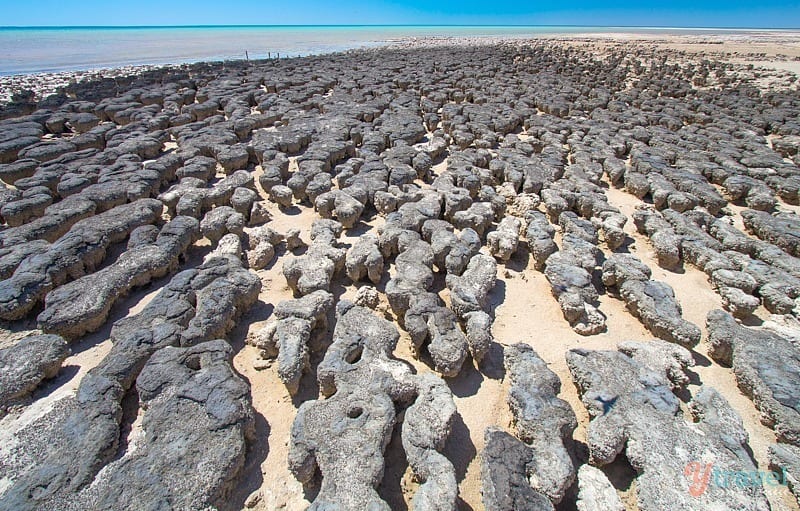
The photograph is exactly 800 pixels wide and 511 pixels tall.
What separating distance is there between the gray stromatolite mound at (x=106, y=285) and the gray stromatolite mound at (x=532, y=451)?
4.56 metres

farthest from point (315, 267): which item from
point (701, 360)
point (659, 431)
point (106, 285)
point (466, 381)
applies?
point (701, 360)

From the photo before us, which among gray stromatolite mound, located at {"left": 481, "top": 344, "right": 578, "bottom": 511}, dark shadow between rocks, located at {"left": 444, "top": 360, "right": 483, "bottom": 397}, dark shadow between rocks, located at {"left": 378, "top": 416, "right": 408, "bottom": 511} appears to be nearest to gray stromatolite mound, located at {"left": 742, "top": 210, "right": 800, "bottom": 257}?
gray stromatolite mound, located at {"left": 481, "top": 344, "right": 578, "bottom": 511}

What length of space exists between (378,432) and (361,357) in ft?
2.86

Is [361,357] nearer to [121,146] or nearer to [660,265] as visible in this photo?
[660,265]

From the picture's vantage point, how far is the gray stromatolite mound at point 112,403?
2832 mm

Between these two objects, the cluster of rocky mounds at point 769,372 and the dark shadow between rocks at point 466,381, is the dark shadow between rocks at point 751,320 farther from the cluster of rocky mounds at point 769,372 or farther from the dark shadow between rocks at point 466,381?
the dark shadow between rocks at point 466,381

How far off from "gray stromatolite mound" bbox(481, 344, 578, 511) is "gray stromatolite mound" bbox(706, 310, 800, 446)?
1.92 meters

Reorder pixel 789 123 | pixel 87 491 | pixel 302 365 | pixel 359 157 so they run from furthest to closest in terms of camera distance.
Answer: pixel 789 123 < pixel 359 157 < pixel 302 365 < pixel 87 491

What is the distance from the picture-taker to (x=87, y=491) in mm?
2779

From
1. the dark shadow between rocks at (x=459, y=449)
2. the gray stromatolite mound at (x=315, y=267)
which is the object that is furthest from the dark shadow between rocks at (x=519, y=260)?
the dark shadow between rocks at (x=459, y=449)

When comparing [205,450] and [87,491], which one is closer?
[87,491]

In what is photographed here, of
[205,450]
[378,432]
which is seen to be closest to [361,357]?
[378,432]

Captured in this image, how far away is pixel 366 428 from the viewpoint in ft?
10.3

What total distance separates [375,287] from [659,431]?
11.3 ft
